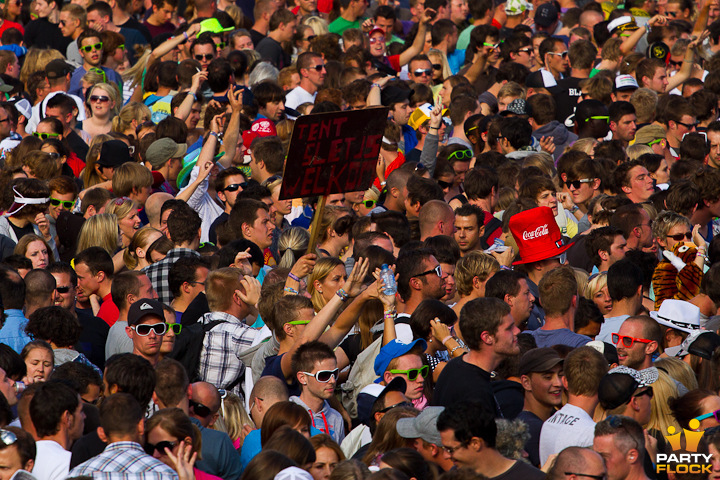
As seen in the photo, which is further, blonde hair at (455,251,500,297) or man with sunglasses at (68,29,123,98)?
man with sunglasses at (68,29,123,98)

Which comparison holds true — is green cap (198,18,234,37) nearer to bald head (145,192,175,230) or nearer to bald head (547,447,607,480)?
bald head (145,192,175,230)

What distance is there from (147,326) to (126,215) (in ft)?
8.87

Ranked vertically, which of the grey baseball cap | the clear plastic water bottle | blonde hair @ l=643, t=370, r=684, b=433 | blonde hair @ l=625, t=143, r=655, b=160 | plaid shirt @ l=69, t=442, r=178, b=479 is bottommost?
blonde hair @ l=625, t=143, r=655, b=160

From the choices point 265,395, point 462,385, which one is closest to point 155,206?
point 265,395

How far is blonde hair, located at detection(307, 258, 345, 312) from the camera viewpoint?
847 cm

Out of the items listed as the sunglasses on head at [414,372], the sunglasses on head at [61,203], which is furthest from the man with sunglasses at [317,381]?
the sunglasses on head at [61,203]

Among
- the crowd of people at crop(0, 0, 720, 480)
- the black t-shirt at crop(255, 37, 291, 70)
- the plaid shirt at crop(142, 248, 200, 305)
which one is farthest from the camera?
the black t-shirt at crop(255, 37, 291, 70)

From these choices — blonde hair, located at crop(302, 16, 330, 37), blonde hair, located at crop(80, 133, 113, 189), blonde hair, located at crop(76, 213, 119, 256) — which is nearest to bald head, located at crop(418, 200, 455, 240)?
blonde hair, located at crop(76, 213, 119, 256)

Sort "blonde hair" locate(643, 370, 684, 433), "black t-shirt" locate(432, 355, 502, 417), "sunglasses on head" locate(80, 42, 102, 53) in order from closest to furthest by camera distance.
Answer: "black t-shirt" locate(432, 355, 502, 417)
"blonde hair" locate(643, 370, 684, 433)
"sunglasses on head" locate(80, 42, 102, 53)

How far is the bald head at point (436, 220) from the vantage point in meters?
9.94

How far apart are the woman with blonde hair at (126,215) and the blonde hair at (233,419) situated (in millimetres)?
3097

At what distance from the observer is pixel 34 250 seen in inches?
370

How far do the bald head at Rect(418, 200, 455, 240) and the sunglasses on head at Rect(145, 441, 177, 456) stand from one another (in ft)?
14.3

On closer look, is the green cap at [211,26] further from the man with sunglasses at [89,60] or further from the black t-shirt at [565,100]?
the black t-shirt at [565,100]
